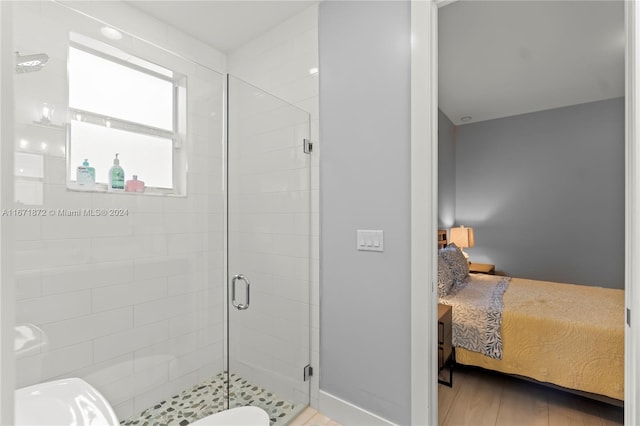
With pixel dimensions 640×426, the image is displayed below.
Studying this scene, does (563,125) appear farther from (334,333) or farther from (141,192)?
(141,192)

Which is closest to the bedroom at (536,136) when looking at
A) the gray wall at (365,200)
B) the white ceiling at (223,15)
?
the gray wall at (365,200)

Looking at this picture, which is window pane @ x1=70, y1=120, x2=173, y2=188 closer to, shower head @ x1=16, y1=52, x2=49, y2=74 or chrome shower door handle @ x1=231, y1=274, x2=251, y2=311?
shower head @ x1=16, y1=52, x2=49, y2=74

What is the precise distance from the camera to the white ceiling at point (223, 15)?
204 cm

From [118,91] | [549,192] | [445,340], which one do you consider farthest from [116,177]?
[549,192]

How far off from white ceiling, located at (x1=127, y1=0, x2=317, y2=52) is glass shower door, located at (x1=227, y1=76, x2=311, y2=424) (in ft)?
2.31

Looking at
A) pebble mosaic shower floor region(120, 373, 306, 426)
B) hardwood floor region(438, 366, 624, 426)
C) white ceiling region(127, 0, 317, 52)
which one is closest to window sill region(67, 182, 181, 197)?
pebble mosaic shower floor region(120, 373, 306, 426)

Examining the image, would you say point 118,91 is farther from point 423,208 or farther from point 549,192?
point 549,192

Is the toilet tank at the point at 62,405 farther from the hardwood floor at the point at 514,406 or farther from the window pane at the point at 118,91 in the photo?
the hardwood floor at the point at 514,406

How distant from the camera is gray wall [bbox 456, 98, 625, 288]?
3.81m

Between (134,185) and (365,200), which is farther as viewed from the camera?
(365,200)

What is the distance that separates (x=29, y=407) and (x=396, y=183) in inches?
71.8

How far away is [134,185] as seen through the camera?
5.10ft

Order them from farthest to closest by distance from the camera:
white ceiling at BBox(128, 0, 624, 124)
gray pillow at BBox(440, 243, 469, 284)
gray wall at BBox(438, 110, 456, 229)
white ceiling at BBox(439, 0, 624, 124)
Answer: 1. gray wall at BBox(438, 110, 456, 229)
2. gray pillow at BBox(440, 243, 469, 284)
3. white ceiling at BBox(439, 0, 624, 124)
4. white ceiling at BBox(128, 0, 624, 124)

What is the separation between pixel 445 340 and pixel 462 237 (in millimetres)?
2281
